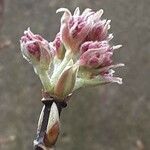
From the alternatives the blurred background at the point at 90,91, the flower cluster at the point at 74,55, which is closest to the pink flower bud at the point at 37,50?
the flower cluster at the point at 74,55

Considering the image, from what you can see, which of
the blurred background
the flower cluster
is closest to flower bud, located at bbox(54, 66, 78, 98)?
the flower cluster

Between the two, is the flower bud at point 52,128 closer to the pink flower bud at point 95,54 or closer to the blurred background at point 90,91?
the pink flower bud at point 95,54

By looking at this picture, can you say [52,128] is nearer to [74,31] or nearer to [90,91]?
[74,31]

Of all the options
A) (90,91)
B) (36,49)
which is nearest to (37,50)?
(36,49)

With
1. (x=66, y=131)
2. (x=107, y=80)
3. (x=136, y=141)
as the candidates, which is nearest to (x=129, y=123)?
(x=136, y=141)

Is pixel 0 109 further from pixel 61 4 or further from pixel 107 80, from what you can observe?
pixel 107 80
